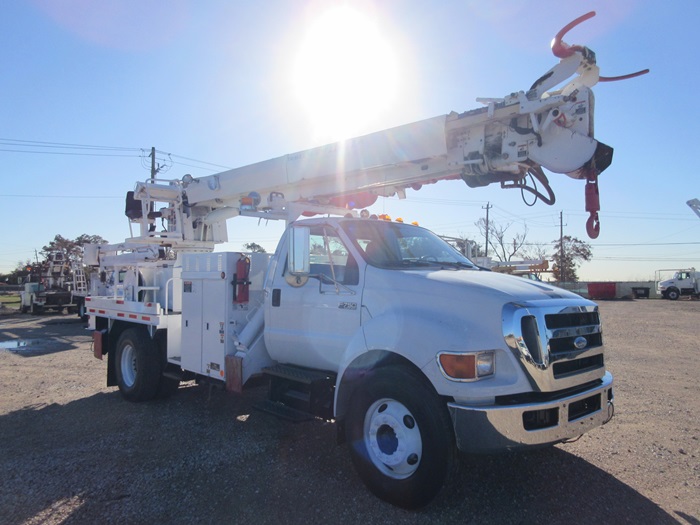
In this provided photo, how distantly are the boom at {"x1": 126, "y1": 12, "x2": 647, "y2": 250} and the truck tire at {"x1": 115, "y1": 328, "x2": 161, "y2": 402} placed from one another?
8.32 ft

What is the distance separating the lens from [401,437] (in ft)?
12.0

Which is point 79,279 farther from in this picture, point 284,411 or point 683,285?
point 683,285

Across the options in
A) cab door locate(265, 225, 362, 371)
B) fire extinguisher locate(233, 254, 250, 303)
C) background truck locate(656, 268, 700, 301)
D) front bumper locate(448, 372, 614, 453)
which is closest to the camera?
front bumper locate(448, 372, 614, 453)

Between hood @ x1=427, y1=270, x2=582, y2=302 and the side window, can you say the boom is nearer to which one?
the side window

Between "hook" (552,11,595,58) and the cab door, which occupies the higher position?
"hook" (552,11,595,58)

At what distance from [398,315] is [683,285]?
45.0 m

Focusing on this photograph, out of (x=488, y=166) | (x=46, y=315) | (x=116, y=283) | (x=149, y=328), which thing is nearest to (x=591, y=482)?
(x=488, y=166)

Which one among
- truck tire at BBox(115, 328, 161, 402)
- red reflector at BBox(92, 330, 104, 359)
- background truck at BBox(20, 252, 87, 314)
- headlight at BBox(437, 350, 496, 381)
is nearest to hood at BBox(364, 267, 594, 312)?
headlight at BBox(437, 350, 496, 381)

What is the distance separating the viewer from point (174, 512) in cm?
373

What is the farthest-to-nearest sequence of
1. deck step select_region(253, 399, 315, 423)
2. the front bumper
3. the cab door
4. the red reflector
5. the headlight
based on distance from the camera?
the red reflector, deck step select_region(253, 399, 315, 423), the cab door, the headlight, the front bumper

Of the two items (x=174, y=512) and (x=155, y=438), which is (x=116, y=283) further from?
(x=174, y=512)

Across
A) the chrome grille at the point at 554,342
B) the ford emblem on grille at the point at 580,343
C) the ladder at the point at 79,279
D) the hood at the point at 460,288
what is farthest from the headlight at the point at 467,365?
the ladder at the point at 79,279

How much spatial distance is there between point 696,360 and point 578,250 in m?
55.7

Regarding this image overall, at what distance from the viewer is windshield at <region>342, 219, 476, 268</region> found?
4.42 metres
